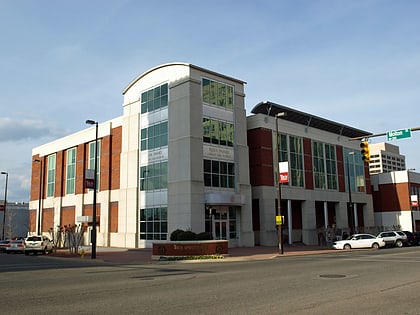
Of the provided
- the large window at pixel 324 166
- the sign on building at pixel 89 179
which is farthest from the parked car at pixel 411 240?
the sign on building at pixel 89 179

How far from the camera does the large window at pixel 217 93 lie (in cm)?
4183

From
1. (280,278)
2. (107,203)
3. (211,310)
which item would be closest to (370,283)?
(280,278)

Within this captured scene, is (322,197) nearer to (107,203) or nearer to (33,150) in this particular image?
(107,203)

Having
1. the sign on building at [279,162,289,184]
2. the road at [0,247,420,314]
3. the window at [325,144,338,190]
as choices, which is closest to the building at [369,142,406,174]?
the window at [325,144,338,190]

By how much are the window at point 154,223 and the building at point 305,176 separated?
1039 centimetres

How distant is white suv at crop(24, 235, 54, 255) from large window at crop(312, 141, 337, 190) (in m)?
31.2

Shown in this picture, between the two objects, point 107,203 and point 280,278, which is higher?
point 107,203

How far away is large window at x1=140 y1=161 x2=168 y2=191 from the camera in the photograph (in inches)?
1634

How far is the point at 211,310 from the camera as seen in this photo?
357 inches

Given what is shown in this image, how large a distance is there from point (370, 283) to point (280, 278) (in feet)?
10.1

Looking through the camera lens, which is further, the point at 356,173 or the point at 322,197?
the point at 356,173

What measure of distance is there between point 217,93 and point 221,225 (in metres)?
13.0

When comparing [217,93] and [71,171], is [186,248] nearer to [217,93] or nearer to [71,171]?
[217,93]

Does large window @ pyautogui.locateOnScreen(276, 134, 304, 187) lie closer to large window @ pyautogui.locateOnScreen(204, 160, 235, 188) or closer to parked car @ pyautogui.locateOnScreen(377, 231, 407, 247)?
large window @ pyautogui.locateOnScreen(204, 160, 235, 188)
